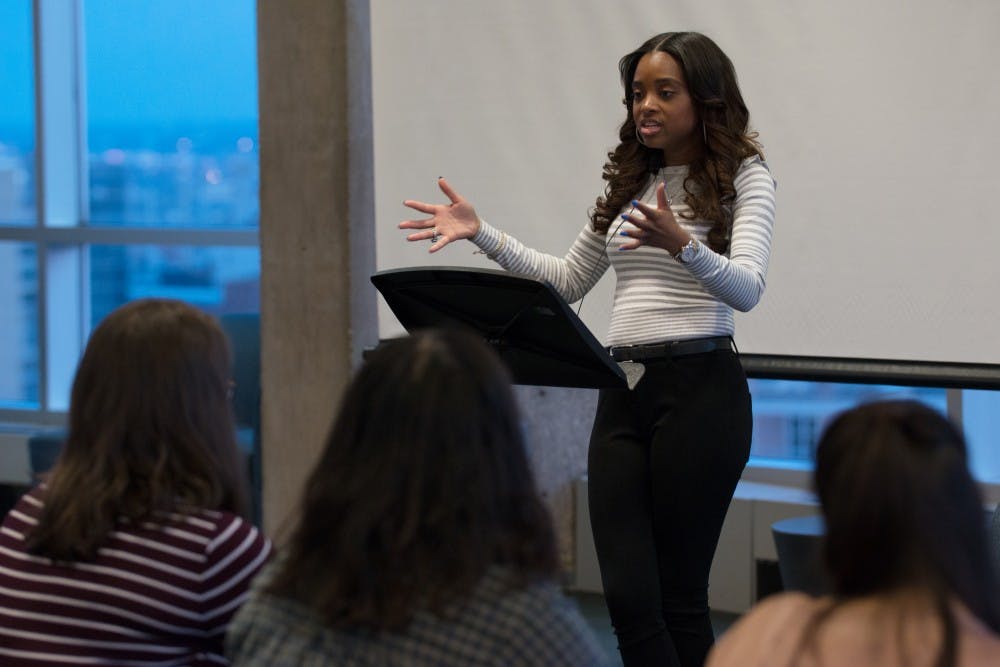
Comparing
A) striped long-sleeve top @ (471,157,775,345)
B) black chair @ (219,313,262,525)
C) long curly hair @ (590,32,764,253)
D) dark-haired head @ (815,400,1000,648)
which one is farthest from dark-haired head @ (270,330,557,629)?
black chair @ (219,313,262,525)

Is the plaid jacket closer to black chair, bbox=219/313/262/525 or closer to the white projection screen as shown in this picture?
the white projection screen

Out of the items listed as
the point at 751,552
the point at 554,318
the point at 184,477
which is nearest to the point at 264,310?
the point at 751,552

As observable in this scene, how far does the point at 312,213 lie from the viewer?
3754 millimetres

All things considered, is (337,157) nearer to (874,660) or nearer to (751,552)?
(751,552)

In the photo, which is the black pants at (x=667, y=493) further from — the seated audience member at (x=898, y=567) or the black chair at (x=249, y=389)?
the black chair at (x=249, y=389)

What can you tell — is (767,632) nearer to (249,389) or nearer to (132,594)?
(132,594)

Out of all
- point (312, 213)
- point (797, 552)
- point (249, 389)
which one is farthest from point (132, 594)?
point (249, 389)

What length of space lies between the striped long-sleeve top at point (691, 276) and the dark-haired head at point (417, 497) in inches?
40.7

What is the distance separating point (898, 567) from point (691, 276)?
124 centimetres

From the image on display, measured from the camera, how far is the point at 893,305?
10.2 ft

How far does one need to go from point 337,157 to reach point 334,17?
0.42m

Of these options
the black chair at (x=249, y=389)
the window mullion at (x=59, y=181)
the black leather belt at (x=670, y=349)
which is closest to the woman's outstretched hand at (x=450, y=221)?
the black leather belt at (x=670, y=349)

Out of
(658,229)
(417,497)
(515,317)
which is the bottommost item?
(417,497)

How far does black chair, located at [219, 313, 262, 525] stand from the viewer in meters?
4.06
